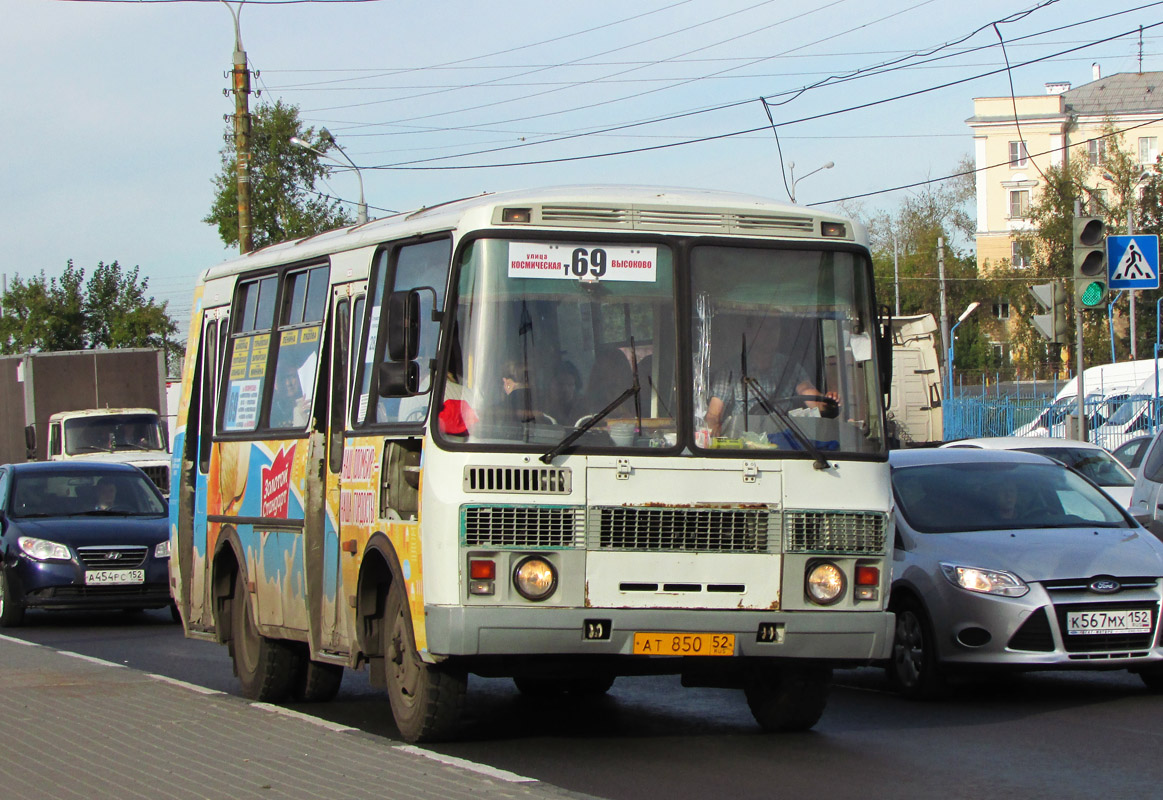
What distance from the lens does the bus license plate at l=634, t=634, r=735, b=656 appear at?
8.00 m

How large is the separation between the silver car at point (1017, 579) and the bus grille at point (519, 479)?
359 cm

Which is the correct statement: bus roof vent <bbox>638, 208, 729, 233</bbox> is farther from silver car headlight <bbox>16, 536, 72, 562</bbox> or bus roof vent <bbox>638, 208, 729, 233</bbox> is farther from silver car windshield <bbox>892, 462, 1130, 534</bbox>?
silver car headlight <bbox>16, 536, 72, 562</bbox>

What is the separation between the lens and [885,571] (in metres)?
8.41

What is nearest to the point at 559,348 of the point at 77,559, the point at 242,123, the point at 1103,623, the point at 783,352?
the point at 783,352

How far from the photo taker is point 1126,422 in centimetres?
3164

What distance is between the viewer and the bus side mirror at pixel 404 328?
799cm

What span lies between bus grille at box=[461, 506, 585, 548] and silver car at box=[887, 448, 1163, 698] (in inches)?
138

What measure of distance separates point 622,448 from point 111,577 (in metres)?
10.8

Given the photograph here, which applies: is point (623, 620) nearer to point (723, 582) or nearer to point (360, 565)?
point (723, 582)

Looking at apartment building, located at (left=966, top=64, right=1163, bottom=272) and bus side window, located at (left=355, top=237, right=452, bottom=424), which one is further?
apartment building, located at (left=966, top=64, right=1163, bottom=272)

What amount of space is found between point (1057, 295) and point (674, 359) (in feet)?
34.3

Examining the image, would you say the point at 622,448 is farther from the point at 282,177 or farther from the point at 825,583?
the point at 282,177

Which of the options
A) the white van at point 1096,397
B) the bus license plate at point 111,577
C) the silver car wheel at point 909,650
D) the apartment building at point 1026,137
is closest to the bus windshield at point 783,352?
the silver car wheel at point 909,650

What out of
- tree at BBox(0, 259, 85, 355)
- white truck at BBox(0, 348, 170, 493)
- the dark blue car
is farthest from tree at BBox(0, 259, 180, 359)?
the dark blue car
